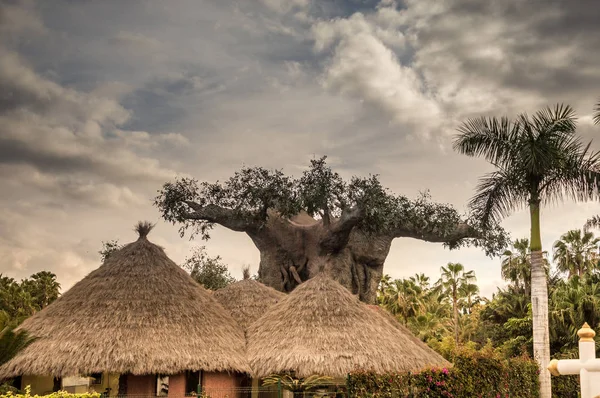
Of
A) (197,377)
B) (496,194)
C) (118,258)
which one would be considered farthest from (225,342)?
(496,194)

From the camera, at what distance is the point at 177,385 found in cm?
1914

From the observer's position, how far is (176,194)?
3534 cm

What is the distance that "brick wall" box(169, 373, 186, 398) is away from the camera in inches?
750

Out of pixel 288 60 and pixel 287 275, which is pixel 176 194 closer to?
pixel 287 275

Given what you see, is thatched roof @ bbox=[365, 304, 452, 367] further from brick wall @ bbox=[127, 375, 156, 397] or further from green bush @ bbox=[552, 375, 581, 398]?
brick wall @ bbox=[127, 375, 156, 397]

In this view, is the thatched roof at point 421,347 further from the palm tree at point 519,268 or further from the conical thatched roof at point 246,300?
the palm tree at point 519,268

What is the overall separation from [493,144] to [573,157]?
94.6 inches

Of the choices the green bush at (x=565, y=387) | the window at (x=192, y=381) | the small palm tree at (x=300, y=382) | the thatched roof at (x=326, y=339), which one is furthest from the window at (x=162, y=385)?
the green bush at (x=565, y=387)

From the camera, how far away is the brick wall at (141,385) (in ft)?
62.6

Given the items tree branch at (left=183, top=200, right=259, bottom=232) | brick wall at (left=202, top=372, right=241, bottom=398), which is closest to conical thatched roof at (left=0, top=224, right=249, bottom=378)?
brick wall at (left=202, top=372, right=241, bottom=398)

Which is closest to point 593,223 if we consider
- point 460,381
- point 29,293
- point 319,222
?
point 460,381

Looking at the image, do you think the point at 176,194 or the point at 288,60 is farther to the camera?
the point at 176,194

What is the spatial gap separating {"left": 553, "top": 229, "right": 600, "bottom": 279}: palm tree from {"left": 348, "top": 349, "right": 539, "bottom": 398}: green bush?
26046mm

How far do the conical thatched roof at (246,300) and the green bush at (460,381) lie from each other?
8.35 metres
